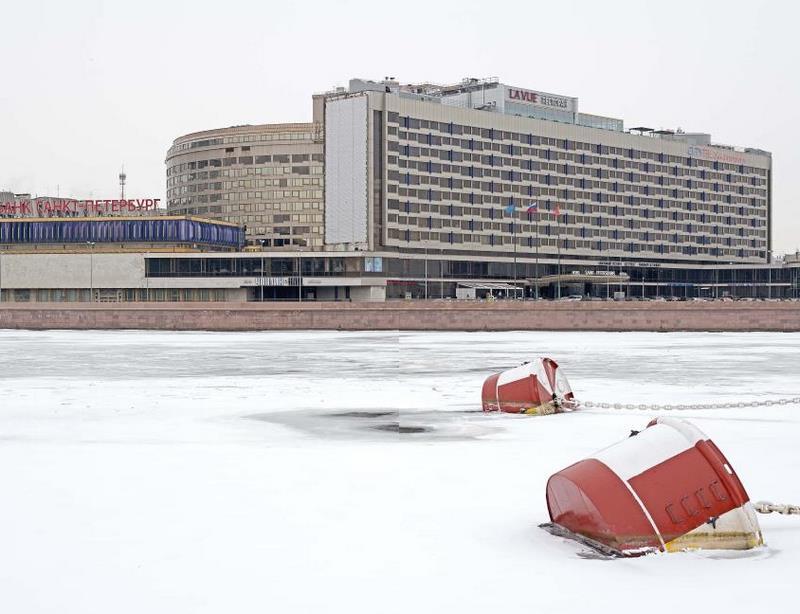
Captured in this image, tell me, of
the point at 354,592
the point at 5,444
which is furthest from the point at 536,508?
the point at 5,444

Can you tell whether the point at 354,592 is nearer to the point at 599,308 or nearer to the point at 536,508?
the point at 536,508

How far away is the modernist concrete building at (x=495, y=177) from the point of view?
15562 cm

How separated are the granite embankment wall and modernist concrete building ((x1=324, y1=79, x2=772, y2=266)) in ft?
175

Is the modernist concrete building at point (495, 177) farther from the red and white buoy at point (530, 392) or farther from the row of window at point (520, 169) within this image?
the red and white buoy at point (530, 392)

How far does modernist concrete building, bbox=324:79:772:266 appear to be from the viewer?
156 meters

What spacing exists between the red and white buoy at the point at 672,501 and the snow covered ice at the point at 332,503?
21 cm

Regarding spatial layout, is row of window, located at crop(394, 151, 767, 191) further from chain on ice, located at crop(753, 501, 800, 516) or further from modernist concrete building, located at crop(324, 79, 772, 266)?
chain on ice, located at crop(753, 501, 800, 516)

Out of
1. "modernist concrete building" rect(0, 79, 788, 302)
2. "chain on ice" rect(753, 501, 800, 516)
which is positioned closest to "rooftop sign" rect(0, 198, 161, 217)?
"modernist concrete building" rect(0, 79, 788, 302)

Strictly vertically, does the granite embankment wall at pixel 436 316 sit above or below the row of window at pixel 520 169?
below

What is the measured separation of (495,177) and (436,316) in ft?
284

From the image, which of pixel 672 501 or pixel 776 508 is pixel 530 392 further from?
pixel 672 501

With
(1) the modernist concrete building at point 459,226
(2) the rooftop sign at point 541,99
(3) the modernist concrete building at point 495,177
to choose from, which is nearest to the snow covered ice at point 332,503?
(1) the modernist concrete building at point 459,226

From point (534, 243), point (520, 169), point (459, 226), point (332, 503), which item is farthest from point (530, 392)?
point (534, 243)

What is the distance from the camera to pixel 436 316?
87.4m
